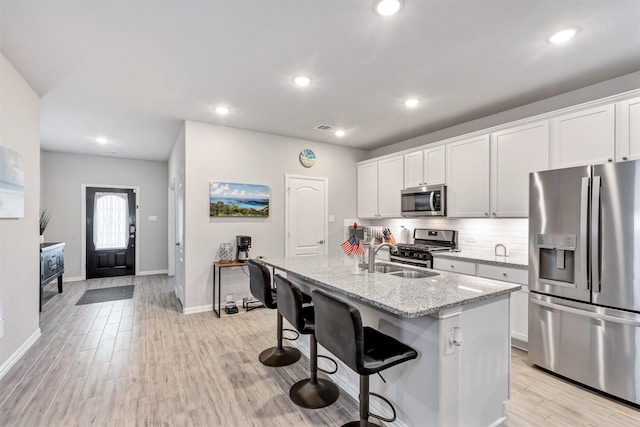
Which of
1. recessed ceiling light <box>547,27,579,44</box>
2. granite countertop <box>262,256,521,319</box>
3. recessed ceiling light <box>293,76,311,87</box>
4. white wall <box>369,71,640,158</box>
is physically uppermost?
recessed ceiling light <box>547,27,579,44</box>

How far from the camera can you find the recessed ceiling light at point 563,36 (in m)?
2.20

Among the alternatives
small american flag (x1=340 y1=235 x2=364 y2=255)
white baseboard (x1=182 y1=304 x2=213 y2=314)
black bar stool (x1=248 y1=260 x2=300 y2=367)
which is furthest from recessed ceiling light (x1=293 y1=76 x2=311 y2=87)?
white baseboard (x1=182 y1=304 x2=213 y2=314)

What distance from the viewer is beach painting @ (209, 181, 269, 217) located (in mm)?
4426

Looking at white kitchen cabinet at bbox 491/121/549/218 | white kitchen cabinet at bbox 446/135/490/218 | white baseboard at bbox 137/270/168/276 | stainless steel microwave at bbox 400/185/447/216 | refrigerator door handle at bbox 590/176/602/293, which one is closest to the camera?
refrigerator door handle at bbox 590/176/602/293

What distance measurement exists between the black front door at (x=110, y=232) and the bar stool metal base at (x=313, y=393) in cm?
613

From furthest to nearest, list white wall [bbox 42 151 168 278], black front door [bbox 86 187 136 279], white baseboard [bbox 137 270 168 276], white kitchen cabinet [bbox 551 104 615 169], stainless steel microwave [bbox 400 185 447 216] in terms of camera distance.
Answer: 1. white baseboard [bbox 137 270 168 276]
2. black front door [bbox 86 187 136 279]
3. white wall [bbox 42 151 168 278]
4. stainless steel microwave [bbox 400 185 447 216]
5. white kitchen cabinet [bbox 551 104 615 169]

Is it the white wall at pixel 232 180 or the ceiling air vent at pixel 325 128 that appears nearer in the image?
the white wall at pixel 232 180

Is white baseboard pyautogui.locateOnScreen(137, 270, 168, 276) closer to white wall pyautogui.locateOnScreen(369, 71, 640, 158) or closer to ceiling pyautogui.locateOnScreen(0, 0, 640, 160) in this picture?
ceiling pyautogui.locateOnScreen(0, 0, 640, 160)

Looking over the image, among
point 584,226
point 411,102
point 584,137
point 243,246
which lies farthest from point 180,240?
point 584,137

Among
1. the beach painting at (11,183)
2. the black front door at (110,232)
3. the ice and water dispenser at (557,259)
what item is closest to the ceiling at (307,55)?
the beach painting at (11,183)

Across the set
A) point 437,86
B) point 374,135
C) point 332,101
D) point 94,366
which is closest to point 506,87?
point 437,86

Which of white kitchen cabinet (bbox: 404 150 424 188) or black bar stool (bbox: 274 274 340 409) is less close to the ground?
white kitchen cabinet (bbox: 404 150 424 188)

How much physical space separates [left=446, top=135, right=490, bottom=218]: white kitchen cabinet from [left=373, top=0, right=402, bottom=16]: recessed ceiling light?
231 centimetres

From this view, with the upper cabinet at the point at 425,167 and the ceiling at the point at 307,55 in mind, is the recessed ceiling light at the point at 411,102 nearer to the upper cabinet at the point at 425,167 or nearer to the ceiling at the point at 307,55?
the ceiling at the point at 307,55
